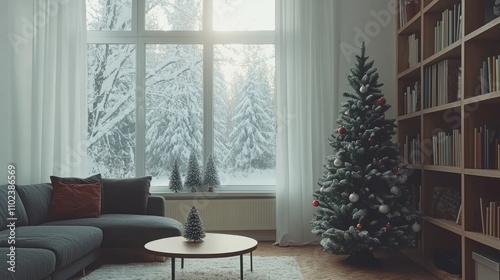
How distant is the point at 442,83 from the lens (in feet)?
14.8

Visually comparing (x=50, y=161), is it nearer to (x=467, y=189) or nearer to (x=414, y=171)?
(x=414, y=171)

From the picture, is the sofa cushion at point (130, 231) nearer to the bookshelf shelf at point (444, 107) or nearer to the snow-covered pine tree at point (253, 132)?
the snow-covered pine tree at point (253, 132)

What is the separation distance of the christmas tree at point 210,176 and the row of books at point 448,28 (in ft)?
9.13

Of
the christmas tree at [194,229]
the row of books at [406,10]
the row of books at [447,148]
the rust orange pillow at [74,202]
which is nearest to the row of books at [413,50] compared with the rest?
the row of books at [406,10]

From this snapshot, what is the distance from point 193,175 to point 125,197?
0.99 meters

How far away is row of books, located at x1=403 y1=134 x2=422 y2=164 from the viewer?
16.7ft

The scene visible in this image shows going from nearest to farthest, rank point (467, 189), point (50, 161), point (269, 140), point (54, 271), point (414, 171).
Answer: point (54, 271)
point (467, 189)
point (414, 171)
point (50, 161)
point (269, 140)

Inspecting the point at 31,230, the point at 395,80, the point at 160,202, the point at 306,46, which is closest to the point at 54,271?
the point at 31,230

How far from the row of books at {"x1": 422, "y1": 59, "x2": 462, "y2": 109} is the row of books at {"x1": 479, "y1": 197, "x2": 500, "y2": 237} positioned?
91 centimetres

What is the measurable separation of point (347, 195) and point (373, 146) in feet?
1.67

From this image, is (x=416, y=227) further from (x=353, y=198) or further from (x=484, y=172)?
(x=484, y=172)

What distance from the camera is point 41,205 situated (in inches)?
189

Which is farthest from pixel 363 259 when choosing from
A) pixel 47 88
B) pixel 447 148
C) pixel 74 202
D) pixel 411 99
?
pixel 47 88

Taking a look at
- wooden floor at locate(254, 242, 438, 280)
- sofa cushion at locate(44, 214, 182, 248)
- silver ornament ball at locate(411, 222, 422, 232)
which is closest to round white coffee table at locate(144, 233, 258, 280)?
sofa cushion at locate(44, 214, 182, 248)
